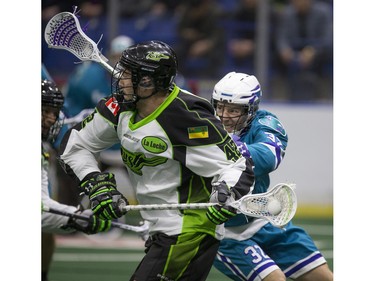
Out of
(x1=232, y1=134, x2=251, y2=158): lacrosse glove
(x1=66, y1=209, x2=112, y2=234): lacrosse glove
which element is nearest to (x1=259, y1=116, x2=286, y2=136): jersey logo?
(x1=232, y1=134, x2=251, y2=158): lacrosse glove

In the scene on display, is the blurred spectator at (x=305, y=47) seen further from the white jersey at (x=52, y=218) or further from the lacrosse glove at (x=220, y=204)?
the lacrosse glove at (x=220, y=204)

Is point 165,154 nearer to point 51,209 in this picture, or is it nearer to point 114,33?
point 51,209

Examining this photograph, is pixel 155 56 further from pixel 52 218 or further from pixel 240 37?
pixel 240 37

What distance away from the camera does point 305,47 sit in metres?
10.9

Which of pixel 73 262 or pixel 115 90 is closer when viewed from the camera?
pixel 115 90

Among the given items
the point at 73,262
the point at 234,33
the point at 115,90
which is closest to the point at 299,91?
the point at 234,33

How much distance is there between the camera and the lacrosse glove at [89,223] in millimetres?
5773

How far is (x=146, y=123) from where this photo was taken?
15.3ft

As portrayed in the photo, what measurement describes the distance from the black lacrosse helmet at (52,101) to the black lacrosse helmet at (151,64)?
1.22 meters

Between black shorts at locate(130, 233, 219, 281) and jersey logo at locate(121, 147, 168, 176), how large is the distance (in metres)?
0.30

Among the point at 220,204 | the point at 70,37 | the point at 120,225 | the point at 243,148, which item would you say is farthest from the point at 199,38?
the point at 220,204

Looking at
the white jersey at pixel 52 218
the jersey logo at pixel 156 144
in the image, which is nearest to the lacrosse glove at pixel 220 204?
the jersey logo at pixel 156 144

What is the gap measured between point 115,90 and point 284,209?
0.89 meters
